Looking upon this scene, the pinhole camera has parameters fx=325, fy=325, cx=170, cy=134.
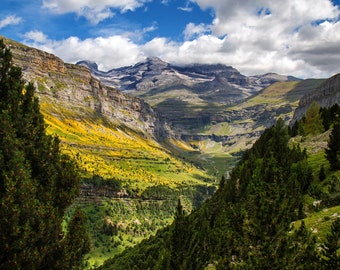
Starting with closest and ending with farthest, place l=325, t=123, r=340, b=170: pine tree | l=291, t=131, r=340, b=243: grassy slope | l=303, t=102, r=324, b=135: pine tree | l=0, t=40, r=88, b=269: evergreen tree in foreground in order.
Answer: l=0, t=40, r=88, b=269: evergreen tree in foreground < l=291, t=131, r=340, b=243: grassy slope < l=325, t=123, r=340, b=170: pine tree < l=303, t=102, r=324, b=135: pine tree

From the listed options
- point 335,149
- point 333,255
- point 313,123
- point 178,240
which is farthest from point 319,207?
point 313,123

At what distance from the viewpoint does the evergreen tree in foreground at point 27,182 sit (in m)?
17.5

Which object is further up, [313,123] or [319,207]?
[313,123]

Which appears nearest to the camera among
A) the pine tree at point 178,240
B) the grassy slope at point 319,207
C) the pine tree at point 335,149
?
the pine tree at point 178,240

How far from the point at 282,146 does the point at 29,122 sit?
4135cm

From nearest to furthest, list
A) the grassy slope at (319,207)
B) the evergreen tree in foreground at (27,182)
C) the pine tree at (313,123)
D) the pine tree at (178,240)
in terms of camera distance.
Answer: the evergreen tree in foreground at (27,182)
the pine tree at (178,240)
the grassy slope at (319,207)
the pine tree at (313,123)

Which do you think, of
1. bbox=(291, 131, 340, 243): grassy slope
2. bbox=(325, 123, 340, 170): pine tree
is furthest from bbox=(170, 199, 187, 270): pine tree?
bbox=(325, 123, 340, 170): pine tree

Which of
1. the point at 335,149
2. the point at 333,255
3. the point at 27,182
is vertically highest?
the point at 335,149

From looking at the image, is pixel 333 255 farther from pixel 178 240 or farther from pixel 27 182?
pixel 27 182

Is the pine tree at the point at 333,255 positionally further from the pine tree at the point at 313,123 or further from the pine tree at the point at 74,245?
the pine tree at the point at 313,123

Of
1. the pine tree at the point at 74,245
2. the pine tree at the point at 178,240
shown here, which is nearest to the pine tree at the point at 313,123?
the pine tree at the point at 178,240

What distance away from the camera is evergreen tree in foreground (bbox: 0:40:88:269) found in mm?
17484

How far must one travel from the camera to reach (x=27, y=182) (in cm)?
1828

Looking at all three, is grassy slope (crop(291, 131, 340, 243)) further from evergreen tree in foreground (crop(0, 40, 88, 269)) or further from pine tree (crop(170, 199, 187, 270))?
evergreen tree in foreground (crop(0, 40, 88, 269))
